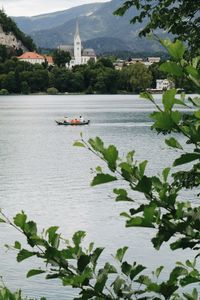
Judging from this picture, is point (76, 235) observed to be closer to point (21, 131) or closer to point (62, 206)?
point (62, 206)

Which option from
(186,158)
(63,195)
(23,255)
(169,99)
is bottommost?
(63,195)

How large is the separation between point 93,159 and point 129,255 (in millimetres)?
36799

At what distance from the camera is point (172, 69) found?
3506mm

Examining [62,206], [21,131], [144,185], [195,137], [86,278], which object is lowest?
[21,131]

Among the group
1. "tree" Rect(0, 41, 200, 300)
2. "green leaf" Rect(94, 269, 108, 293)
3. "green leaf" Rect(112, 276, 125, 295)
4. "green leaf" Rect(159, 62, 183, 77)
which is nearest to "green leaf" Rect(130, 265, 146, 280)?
"tree" Rect(0, 41, 200, 300)

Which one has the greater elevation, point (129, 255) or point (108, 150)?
point (108, 150)

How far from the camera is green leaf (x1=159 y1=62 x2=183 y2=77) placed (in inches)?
137

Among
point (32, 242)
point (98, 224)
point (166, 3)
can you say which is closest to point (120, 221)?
point (98, 224)

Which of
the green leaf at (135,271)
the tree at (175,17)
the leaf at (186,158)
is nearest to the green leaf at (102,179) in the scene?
the leaf at (186,158)

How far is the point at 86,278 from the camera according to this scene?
3938 mm

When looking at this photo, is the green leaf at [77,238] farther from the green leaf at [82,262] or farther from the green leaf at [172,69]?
the green leaf at [172,69]

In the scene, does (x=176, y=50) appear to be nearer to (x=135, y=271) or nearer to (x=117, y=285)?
(x=135, y=271)

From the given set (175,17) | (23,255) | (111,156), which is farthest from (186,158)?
(175,17)

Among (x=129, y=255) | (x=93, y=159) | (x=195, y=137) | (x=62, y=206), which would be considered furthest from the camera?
(x=93, y=159)
